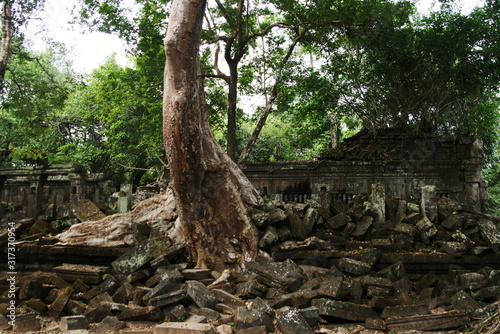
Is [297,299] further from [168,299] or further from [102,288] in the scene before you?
[102,288]

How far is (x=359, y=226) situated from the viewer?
5.12 metres

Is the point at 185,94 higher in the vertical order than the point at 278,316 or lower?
higher

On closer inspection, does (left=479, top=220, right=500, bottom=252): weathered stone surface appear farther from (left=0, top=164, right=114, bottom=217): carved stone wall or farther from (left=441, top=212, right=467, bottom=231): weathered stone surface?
(left=0, top=164, right=114, bottom=217): carved stone wall

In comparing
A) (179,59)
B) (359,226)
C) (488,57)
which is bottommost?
(359,226)

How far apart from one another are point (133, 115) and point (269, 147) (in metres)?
6.93

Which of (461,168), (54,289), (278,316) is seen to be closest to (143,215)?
(54,289)

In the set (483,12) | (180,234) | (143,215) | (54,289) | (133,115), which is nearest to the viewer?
(54,289)

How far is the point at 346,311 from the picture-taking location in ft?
11.6

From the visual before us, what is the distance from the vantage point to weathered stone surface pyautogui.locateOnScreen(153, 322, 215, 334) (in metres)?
3.01

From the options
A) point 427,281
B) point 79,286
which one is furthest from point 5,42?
point 427,281

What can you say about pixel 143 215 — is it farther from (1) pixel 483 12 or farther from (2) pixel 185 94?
(1) pixel 483 12

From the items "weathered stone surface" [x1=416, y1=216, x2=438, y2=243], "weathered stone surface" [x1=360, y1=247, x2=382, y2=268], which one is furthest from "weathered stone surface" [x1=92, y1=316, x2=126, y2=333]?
"weathered stone surface" [x1=416, y1=216, x2=438, y2=243]

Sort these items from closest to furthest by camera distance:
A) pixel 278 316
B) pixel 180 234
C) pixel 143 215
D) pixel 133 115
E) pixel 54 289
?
pixel 278 316
pixel 54 289
pixel 180 234
pixel 143 215
pixel 133 115

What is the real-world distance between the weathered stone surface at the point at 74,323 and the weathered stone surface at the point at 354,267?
9.84 ft
